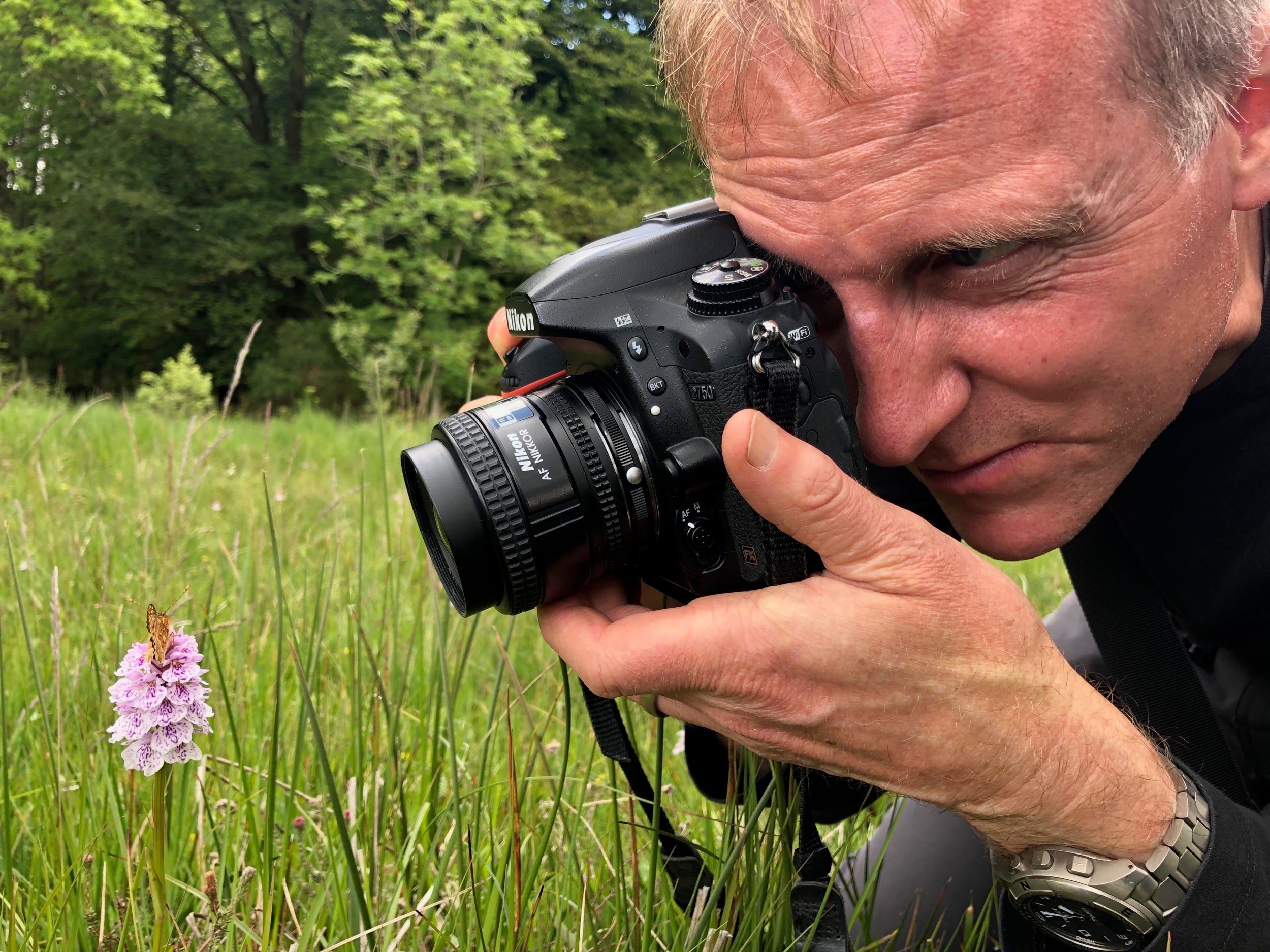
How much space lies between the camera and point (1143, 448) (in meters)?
1.17

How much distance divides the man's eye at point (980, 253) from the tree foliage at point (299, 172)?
1183cm

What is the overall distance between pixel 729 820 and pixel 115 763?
2.30 feet

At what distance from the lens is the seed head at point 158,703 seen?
0.65m

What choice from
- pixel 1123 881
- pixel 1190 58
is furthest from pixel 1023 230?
pixel 1123 881

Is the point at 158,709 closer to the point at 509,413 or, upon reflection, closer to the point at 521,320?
the point at 509,413

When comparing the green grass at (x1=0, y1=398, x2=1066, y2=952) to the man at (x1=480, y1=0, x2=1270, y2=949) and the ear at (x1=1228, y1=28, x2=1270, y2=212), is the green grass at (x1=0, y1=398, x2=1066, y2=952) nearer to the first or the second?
the man at (x1=480, y1=0, x2=1270, y2=949)

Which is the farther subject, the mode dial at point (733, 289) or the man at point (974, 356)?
the mode dial at point (733, 289)

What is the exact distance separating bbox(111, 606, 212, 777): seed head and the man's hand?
1.29 ft

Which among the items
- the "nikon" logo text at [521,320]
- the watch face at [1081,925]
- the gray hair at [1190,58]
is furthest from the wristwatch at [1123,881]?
the "nikon" logo text at [521,320]

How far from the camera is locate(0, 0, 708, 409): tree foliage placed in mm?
13438

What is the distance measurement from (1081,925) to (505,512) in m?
0.74

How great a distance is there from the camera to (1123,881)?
950mm

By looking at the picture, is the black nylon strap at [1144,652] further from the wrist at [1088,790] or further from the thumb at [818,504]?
the thumb at [818,504]

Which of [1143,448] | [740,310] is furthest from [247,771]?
[1143,448]
